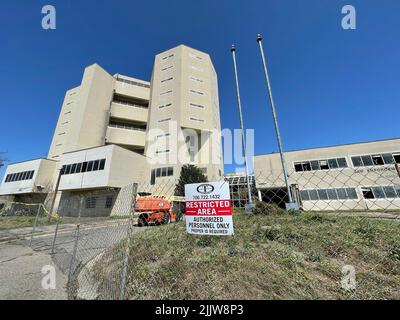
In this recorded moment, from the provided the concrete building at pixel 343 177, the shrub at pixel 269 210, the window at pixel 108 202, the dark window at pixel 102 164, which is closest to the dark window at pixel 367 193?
the concrete building at pixel 343 177

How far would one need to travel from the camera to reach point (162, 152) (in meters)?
30.8

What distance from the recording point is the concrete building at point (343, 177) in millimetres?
18656

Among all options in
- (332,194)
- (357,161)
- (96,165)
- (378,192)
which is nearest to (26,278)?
(96,165)

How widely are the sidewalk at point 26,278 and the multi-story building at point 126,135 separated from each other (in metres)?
19.0

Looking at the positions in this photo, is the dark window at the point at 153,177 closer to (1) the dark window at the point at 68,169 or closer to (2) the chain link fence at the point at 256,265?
(1) the dark window at the point at 68,169

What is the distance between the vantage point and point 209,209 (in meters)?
3.19

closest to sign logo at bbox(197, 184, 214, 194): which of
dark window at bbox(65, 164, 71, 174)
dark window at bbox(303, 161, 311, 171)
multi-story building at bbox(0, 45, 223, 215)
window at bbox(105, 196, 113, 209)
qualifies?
dark window at bbox(303, 161, 311, 171)

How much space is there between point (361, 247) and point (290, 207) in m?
2.15

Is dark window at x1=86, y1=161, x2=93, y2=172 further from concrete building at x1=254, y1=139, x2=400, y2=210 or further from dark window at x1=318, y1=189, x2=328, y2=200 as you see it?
dark window at x1=318, y1=189, x2=328, y2=200

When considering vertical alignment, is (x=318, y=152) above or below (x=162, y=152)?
below

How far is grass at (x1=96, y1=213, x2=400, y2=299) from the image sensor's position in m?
2.75

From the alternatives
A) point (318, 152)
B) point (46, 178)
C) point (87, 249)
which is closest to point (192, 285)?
point (87, 249)

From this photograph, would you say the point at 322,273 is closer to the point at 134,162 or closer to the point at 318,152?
the point at 318,152

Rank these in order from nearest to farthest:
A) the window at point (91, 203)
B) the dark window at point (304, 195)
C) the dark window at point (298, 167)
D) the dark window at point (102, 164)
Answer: the dark window at point (304, 195) < the dark window at point (298, 167) < the dark window at point (102, 164) < the window at point (91, 203)
